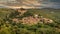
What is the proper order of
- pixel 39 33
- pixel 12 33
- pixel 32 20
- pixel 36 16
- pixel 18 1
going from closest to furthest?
pixel 12 33 → pixel 39 33 → pixel 32 20 → pixel 36 16 → pixel 18 1

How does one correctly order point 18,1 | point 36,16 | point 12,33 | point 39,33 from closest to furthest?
1. point 12,33
2. point 39,33
3. point 36,16
4. point 18,1

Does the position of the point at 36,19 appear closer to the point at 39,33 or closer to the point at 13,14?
the point at 13,14

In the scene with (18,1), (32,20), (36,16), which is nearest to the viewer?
(32,20)

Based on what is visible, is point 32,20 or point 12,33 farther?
point 32,20

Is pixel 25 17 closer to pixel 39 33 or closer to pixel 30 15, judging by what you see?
pixel 30 15

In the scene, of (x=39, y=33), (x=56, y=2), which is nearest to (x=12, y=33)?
(x=39, y=33)

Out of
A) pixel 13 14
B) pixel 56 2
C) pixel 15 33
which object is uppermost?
pixel 15 33

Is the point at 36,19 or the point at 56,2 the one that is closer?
the point at 36,19

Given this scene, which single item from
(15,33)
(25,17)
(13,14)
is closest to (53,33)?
(15,33)

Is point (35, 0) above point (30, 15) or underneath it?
underneath
